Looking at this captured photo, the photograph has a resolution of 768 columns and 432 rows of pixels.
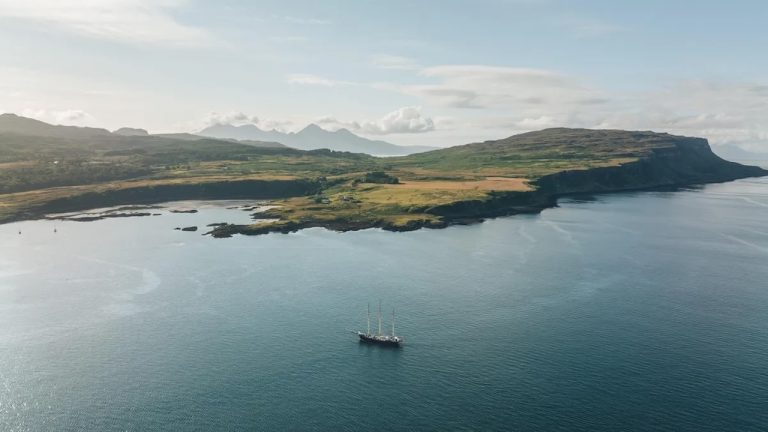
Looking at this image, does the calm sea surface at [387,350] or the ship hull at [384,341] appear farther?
the ship hull at [384,341]

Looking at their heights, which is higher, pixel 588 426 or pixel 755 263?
pixel 755 263

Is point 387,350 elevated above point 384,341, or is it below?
below

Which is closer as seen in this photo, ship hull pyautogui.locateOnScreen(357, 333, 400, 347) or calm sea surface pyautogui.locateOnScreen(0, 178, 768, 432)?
calm sea surface pyautogui.locateOnScreen(0, 178, 768, 432)

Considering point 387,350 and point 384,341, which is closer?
point 387,350

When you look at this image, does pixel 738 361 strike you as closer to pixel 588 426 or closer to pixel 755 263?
pixel 588 426

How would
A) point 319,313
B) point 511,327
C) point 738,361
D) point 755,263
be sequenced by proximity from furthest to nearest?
point 755,263
point 319,313
point 511,327
point 738,361

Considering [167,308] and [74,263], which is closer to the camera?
[167,308]

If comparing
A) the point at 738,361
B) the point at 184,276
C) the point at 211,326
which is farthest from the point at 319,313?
the point at 738,361

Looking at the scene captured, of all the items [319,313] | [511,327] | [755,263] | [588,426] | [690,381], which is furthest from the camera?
[755,263]
